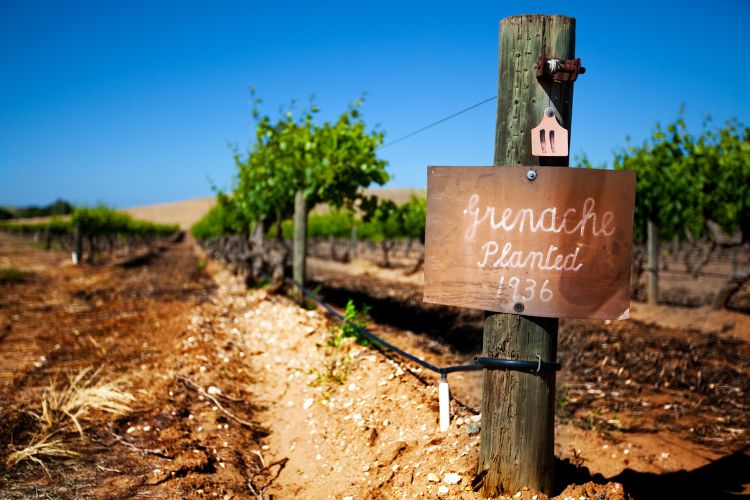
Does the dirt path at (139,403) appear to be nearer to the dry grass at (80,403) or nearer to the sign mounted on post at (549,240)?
the dry grass at (80,403)

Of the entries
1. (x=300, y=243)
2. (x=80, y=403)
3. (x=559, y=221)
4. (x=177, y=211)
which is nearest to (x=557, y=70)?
(x=559, y=221)

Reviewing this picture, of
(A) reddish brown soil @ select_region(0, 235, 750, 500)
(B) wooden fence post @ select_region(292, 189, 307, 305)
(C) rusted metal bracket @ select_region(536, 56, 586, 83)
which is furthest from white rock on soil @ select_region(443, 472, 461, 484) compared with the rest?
(B) wooden fence post @ select_region(292, 189, 307, 305)

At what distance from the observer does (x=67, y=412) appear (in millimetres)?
4414

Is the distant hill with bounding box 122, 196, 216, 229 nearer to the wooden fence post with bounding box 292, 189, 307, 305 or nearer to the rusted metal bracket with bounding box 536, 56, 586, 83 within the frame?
the wooden fence post with bounding box 292, 189, 307, 305

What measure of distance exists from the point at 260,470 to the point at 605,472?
272 centimetres

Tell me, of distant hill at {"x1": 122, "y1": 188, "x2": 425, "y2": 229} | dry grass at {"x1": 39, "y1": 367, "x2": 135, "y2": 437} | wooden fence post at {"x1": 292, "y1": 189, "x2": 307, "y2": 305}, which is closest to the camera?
dry grass at {"x1": 39, "y1": 367, "x2": 135, "y2": 437}

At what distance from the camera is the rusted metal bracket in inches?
98.3

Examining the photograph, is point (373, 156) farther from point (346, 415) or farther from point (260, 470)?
point (260, 470)

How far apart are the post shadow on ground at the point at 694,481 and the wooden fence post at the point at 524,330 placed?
129cm

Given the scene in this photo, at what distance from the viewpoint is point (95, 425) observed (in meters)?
4.39

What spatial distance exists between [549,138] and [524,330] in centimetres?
95

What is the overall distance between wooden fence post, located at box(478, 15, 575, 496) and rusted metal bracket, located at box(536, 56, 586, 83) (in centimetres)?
5

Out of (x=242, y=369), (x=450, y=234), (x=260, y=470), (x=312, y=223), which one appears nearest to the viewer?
(x=450, y=234)

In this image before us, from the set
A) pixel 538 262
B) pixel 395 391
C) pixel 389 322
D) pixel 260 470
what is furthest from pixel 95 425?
pixel 389 322
